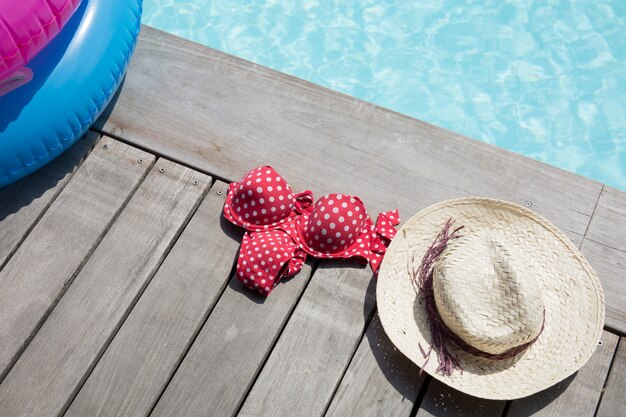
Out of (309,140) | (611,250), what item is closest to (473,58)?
(309,140)

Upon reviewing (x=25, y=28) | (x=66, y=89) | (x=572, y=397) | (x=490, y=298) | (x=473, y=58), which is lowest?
(x=473, y=58)

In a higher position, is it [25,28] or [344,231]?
[25,28]

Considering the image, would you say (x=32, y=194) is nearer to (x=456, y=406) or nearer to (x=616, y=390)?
(x=456, y=406)

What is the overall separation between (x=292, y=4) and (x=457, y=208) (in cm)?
195

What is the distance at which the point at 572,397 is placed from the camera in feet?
6.58

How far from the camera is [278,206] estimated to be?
226 centimetres

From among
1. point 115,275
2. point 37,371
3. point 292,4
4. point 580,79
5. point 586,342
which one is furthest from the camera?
point 292,4

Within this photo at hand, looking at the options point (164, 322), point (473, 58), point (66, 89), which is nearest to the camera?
point (164, 322)

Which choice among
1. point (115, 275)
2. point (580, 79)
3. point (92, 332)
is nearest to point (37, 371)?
point (92, 332)

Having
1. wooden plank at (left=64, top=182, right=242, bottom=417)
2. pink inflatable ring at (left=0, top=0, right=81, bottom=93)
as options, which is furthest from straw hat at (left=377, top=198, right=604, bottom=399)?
pink inflatable ring at (left=0, top=0, right=81, bottom=93)

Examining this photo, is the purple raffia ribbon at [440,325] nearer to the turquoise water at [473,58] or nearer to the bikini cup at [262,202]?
the bikini cup at [262,202]

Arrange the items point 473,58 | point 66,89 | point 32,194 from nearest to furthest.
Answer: point 66,89 → point 32,194 → point 473,58

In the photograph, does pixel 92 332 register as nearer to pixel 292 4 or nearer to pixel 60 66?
pixel 60 66

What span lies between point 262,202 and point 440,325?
676 mm
